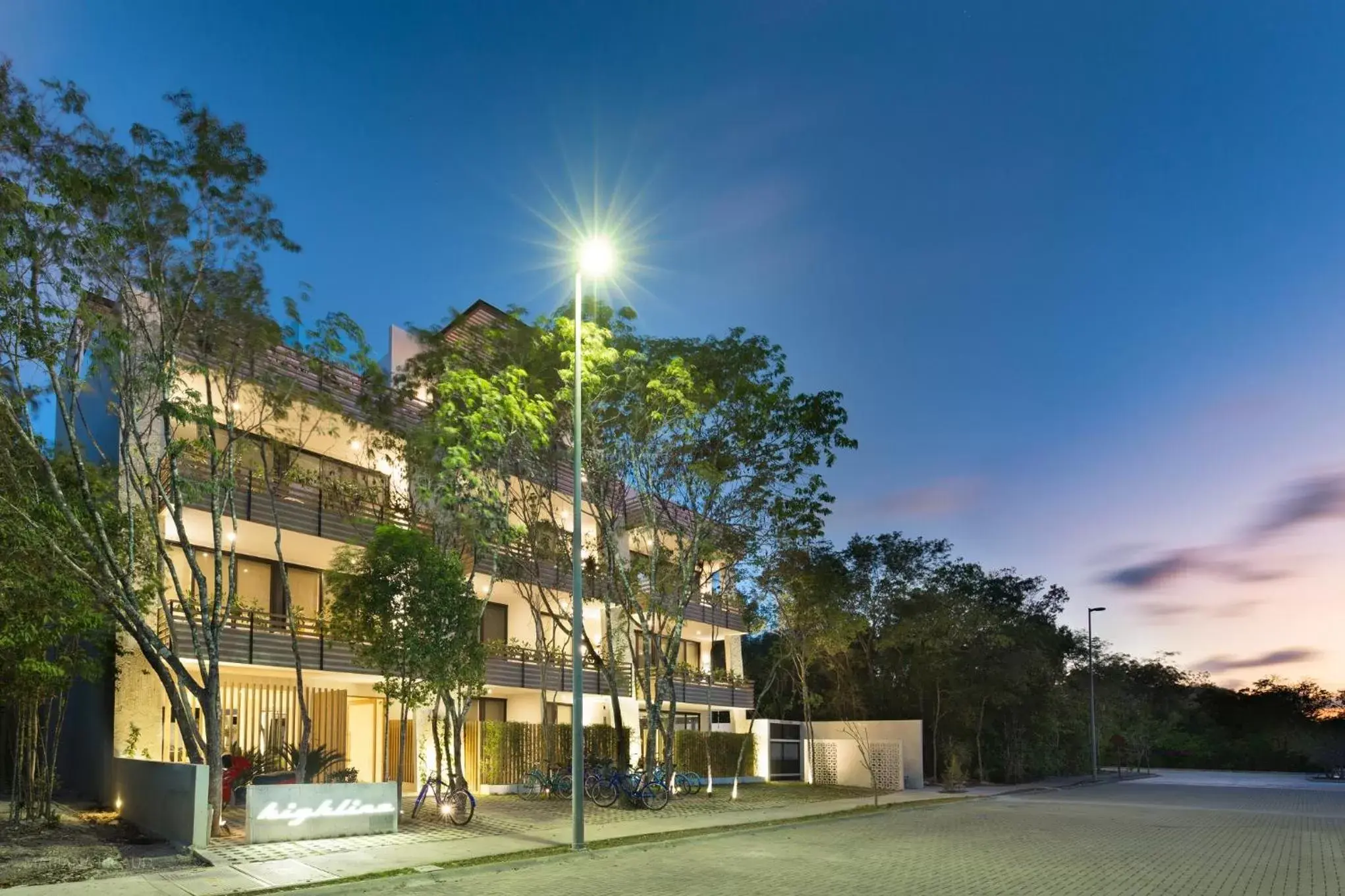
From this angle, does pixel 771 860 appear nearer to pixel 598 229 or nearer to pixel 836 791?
pixel 598 229

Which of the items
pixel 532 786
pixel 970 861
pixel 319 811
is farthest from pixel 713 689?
pixel 319 811

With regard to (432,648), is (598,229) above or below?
above

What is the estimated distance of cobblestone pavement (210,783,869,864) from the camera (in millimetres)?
15781

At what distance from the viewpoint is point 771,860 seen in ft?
52.7

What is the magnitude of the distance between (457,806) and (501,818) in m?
1.63

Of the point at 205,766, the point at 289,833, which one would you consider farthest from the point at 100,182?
the point at 289,833

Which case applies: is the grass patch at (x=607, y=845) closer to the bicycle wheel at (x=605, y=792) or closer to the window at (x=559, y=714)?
the bicycle wheel at (x=605, y=792)

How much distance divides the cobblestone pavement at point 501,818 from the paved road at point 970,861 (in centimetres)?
264

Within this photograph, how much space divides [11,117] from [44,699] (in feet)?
32.0

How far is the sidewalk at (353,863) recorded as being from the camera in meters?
12.7

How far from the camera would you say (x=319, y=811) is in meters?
17.0

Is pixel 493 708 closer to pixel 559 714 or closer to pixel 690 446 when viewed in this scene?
pixel 559 714

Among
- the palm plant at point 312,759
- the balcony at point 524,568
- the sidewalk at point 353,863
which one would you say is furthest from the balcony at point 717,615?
the sidewalk at point 353,863

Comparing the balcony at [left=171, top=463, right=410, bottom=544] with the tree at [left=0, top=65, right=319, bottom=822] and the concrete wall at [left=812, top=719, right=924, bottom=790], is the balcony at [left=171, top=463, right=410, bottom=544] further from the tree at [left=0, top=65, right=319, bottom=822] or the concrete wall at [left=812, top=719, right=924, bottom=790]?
the concrete wall at [left=812, top=719, right=924, bottom=790]
